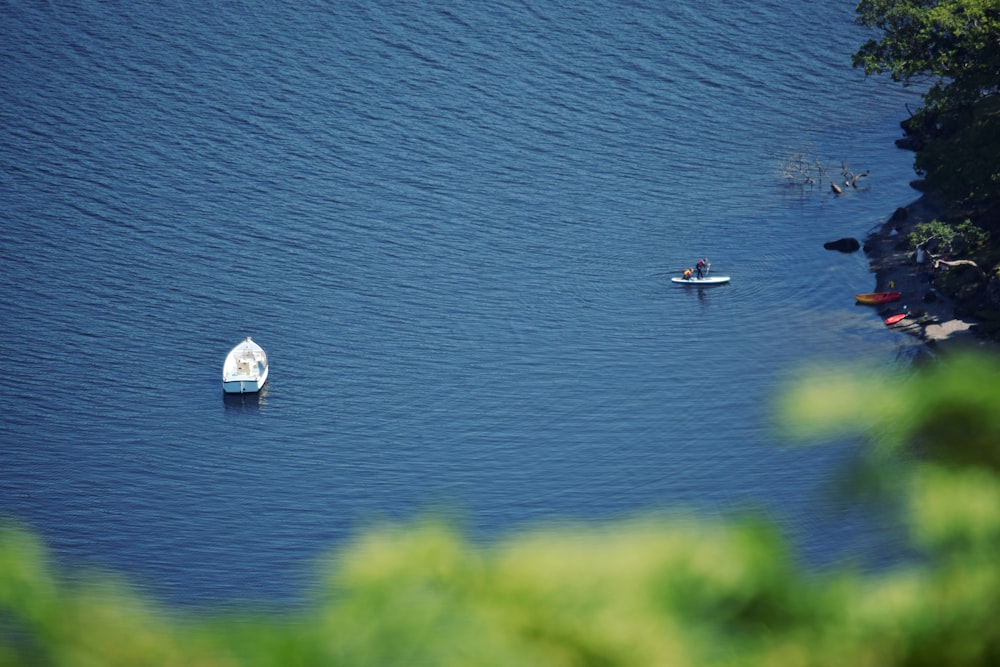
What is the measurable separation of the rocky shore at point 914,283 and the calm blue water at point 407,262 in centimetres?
144

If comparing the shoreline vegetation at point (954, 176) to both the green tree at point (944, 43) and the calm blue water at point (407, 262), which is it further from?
the calm blue water at point (407, 262)

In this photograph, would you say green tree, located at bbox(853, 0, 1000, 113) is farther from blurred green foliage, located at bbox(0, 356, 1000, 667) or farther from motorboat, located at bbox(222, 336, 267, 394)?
blurred green foliage, located at bbox(0, 356, 1000, 667)

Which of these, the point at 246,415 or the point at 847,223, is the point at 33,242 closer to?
the point at 246,415

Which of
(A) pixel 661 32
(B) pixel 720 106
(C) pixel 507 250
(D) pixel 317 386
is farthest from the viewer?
(A) pixel 661 32

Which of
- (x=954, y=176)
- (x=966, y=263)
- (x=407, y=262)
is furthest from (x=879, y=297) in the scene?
(x=407, y=262)

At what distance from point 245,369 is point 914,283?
35133 millimetres

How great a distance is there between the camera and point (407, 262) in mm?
76375

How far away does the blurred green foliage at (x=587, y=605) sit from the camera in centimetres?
523

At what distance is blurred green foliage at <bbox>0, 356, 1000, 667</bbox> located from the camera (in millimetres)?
5227

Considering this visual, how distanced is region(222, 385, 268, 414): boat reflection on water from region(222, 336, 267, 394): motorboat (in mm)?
254

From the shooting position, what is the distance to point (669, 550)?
227 inches

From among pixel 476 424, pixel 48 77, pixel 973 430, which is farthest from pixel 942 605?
pixel 48 77

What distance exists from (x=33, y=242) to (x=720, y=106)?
50061 mm

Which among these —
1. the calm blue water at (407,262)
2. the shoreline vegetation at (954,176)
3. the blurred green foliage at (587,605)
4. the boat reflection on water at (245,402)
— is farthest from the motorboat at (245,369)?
the blurred green foliage at (587,605)
